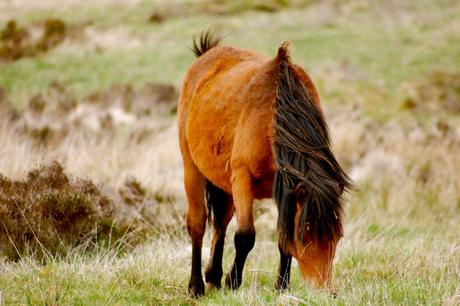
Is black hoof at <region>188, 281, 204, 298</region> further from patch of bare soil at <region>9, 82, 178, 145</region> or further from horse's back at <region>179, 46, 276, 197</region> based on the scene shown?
patch of bare soil at <region>9, 82, 178, 145</region>

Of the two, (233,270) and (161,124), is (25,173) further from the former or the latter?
(161,124)

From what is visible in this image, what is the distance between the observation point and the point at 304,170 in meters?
4.89

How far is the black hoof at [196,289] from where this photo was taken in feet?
19.0

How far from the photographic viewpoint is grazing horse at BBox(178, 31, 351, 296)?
477 centimetres

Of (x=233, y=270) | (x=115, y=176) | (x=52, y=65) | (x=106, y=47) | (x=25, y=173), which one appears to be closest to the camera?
(x=233, y=270)

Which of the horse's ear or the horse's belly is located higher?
the horse's ear

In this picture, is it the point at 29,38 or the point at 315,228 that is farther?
the point at 29,38

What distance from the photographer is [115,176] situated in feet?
35.7

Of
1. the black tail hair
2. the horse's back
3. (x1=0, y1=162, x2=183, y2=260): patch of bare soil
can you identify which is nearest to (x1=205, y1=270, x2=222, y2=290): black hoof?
the black tail hair

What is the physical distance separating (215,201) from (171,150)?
642 centimetres

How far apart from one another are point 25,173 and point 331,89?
16024mm

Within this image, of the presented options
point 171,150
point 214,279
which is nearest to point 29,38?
point 171,150

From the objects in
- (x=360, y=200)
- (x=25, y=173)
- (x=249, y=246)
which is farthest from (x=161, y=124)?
(x=249, y=246)

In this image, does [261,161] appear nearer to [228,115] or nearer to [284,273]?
[228,115]
